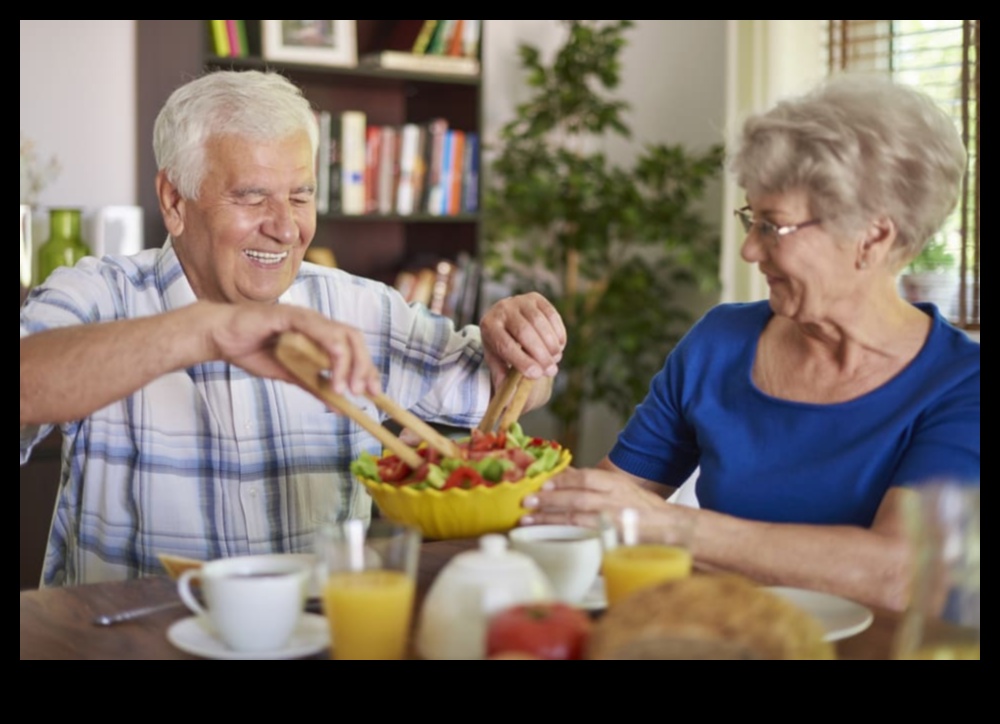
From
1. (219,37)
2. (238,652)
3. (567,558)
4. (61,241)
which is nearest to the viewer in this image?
(238,652)

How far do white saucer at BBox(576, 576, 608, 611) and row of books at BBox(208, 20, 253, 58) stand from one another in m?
2.78

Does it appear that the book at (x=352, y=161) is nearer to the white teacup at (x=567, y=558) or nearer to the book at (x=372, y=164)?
the book at (x=372, y=164)

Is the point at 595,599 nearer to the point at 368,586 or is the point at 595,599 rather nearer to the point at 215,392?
the point at 368,586

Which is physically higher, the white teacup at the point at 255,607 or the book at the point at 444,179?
the book at the point at 444,179

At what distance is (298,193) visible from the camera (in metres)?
2.04

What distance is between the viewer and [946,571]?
1.02 meters

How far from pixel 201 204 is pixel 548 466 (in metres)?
0.81

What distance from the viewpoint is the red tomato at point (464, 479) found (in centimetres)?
146

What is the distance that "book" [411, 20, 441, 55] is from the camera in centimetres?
424

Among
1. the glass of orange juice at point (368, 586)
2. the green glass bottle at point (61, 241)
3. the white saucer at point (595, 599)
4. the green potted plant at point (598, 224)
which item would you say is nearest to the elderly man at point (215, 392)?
the white saucer at point (595, 599)

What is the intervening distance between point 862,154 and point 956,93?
2278mm

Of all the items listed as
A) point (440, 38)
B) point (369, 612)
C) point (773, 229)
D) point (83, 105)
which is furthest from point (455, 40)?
point (369, 612)

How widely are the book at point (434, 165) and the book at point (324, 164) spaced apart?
370mm
